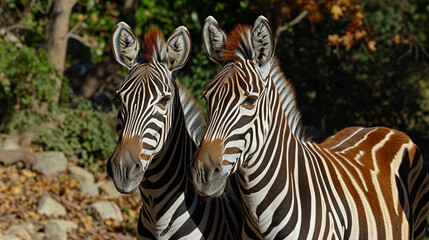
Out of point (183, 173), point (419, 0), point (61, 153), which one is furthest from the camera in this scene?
point (419, 0)

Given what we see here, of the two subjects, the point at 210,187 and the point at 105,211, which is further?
the point at 105,211

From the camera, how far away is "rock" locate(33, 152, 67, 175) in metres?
8.04

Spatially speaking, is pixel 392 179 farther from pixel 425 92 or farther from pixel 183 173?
pixel 425 92

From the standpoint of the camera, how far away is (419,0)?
40.3ft

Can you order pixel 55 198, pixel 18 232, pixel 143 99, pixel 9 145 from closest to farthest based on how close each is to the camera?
pixel 143 99
pixel 18 232
pixel 55 198
pixel 9 145

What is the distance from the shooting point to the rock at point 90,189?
7831mm

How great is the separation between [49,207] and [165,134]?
3.74 meters

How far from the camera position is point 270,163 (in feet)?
12.1

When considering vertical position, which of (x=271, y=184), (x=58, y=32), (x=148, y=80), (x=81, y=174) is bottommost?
(x=81, y=174)

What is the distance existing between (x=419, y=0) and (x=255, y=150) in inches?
389

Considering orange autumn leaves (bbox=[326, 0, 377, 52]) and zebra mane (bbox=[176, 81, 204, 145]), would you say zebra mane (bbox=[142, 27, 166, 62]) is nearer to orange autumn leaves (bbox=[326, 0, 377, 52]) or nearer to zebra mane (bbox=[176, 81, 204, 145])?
zebra mane (bbox=[176, 81, 204, 145])

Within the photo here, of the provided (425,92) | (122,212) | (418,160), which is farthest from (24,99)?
(425,92)

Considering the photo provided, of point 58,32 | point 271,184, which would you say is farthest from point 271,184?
point 58,32

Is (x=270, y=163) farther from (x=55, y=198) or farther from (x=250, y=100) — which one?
(x=55, y=198)
